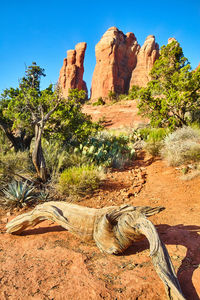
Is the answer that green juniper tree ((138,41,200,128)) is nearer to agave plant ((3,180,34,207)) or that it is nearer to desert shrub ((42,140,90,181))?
desert shrub ((42,140,90,181))

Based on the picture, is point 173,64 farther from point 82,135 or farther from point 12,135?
point 12,135

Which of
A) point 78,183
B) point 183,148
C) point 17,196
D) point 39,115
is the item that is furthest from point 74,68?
point 17,196

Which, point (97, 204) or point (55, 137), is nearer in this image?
point (97, 204)

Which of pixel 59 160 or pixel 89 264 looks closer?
pixel 89 264

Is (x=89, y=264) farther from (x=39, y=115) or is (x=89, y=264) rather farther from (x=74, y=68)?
(x=74, y=68)

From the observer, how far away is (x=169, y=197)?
4445 millimetres

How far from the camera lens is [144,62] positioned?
50906 mm

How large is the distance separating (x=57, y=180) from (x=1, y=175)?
161cm

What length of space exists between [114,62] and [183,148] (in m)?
49.9

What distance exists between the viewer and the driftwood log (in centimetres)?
168

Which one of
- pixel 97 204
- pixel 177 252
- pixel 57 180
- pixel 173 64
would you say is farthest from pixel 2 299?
pixel 173 64

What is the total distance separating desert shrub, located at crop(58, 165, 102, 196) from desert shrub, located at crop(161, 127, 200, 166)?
9.61 feet

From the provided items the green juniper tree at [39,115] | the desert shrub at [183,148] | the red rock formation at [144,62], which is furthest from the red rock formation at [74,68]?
the desert shrub at [183,148]

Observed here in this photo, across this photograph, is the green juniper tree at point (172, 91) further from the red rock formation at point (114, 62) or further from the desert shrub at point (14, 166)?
the red rock formation at point (114, 62)
